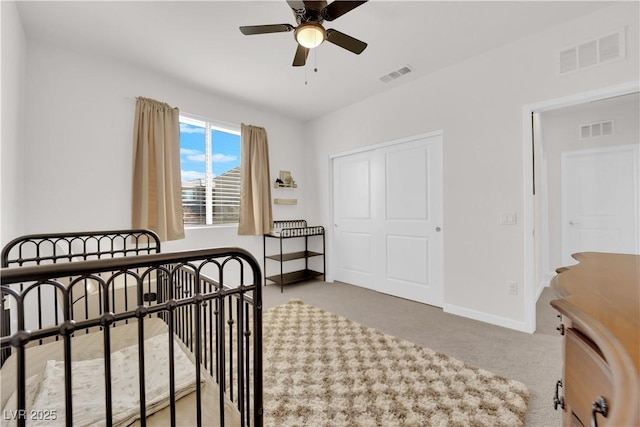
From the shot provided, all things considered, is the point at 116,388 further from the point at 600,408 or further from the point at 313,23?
the point at 313,23

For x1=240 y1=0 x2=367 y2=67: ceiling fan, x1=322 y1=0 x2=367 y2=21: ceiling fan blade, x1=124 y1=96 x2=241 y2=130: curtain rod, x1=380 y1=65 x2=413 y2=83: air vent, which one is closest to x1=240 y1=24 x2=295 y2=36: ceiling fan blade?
x1=240 y1=0 x2=367 y2=67: ceiling fan

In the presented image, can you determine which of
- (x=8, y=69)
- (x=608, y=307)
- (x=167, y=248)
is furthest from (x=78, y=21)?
(x=608, y=307)

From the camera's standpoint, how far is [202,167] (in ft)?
11.8

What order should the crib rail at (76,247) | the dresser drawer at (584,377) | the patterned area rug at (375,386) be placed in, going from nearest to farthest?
1. the dresser drawer at (584,377)
2. the patterned area rug at (375,386)
3. the crib rail at (76,247)

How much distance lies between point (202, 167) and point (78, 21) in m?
1.73

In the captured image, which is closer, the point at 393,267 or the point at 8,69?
the point at 8,69

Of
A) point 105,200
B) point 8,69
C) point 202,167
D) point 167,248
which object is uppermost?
point 8,69

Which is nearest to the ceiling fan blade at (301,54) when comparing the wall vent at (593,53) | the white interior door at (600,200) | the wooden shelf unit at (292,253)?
the wall vent at (593,53)

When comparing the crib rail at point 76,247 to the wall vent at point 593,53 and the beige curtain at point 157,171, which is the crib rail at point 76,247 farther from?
the wall vent at point 593,53

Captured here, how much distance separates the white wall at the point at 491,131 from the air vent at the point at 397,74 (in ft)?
0.77

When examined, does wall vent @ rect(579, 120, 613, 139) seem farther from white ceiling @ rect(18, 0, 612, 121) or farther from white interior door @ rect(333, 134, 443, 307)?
white interior door @ rect(333, 134, 443, 307)

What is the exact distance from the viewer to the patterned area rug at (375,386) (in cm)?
148

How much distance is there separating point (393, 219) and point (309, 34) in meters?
2.46

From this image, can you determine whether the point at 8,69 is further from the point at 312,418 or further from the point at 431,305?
the point at 431,305
